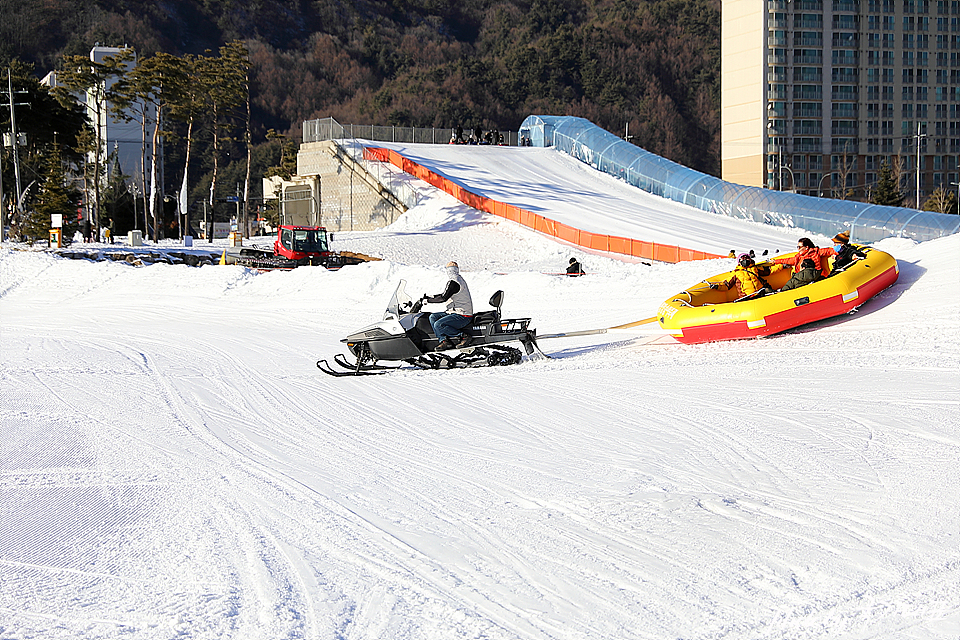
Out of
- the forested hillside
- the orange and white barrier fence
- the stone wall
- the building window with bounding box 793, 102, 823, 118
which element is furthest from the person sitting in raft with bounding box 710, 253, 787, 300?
the forested hillside

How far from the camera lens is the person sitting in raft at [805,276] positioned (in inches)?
529

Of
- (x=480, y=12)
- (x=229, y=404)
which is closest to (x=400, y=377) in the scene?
(x=229, y=404)

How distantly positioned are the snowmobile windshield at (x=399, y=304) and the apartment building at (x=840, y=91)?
272ft

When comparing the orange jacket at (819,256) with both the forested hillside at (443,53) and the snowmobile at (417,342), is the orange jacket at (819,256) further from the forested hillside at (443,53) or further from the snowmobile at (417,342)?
the forested hillside at (443,53)

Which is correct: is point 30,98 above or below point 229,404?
above

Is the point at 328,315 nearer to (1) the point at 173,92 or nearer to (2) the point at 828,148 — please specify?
(1) the point at 173,92

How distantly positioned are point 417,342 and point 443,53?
14743cm

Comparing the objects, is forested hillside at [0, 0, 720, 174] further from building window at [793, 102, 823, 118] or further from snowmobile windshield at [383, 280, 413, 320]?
snowmobile windshield at [383, 280, 413, 320]

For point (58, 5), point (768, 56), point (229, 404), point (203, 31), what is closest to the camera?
point (229, 404)

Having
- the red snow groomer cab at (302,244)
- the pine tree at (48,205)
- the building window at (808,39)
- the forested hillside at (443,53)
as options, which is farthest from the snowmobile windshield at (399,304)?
the forested hillside at (443,53)

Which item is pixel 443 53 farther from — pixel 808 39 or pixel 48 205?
pixel 48 205

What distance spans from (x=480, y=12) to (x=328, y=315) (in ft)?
533

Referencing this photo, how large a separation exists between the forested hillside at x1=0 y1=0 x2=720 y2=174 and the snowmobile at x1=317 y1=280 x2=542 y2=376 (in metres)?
102

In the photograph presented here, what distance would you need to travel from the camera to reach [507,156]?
172 feet
